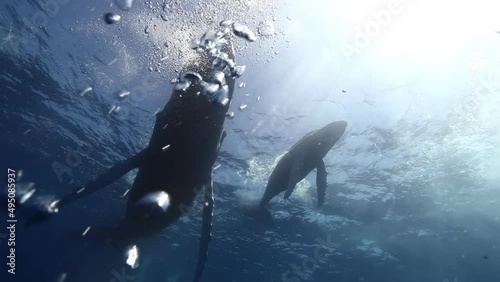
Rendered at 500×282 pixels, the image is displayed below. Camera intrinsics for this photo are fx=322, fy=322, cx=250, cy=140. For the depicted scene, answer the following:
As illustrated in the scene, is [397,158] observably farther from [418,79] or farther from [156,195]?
[156,195]

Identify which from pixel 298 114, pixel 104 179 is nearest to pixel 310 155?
pixel 298 114

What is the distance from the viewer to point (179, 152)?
5164 mm

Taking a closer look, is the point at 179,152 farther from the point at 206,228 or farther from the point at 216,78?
the point at 206,228

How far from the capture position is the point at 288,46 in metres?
Result: 10.1

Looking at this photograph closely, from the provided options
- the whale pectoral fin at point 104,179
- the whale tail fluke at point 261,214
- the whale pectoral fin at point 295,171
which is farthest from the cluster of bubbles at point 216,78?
the whale tail fluke at point 261,214

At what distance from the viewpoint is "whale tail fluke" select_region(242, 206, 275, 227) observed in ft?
43.0

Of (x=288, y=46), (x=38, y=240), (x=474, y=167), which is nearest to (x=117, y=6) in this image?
(x=288, y=46)

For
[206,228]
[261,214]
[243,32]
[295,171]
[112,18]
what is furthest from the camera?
[261,214]

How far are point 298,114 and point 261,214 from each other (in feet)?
14.9

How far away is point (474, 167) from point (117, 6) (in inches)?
784

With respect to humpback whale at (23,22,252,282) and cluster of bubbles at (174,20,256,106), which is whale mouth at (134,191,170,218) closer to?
humpback whale at (23,22,252,282)

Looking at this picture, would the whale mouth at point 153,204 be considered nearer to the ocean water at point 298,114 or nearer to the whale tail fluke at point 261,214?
the ocean water at point 298,114

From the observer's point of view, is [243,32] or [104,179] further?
[243,32]

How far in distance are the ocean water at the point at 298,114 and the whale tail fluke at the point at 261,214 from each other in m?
0.96
